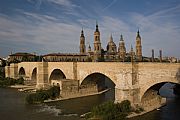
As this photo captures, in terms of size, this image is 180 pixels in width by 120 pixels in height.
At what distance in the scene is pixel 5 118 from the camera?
836 inches

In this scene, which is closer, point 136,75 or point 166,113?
point 166,113

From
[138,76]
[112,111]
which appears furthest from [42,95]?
[138,76]

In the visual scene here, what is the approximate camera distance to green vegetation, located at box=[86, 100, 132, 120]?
19.2 metres

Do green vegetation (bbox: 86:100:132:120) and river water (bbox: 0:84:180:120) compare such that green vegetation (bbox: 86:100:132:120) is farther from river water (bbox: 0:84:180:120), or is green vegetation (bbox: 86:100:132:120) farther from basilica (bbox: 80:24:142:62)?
basilica (bbox: 80:24:142:62)

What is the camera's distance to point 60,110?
2417cm

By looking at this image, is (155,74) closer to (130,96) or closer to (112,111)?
(130,96)

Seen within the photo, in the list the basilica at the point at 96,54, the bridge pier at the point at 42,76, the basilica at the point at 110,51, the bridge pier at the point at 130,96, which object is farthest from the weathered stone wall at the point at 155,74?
the basilica at the point at 96,54

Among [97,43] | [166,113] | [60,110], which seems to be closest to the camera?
[166,113]

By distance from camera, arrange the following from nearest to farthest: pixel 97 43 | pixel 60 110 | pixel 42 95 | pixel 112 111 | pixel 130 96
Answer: pixel 112 111 → pixel 130 96 → pixel 60 110 → pixel 42 95 → pixel 97 43

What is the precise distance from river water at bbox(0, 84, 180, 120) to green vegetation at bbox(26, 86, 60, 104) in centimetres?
95

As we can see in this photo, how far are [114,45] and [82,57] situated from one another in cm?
1226

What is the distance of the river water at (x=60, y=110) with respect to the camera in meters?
21.0

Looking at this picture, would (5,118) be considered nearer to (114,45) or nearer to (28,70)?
(28,70)

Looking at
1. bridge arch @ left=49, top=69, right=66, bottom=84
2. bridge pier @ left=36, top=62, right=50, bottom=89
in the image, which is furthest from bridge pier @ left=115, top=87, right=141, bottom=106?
bridge pier @ left=36, top=62, right=50, bottom=89
